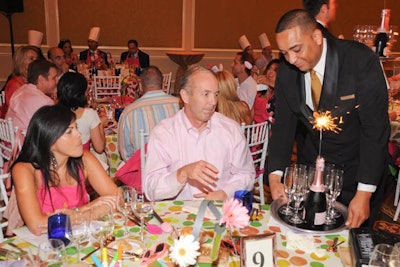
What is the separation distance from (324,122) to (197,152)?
0.76 metres

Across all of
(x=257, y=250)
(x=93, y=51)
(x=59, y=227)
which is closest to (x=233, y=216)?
(x=257, y=250)

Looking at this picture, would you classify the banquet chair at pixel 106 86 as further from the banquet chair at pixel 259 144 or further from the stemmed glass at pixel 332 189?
the stemmed glass at pixel 332 189

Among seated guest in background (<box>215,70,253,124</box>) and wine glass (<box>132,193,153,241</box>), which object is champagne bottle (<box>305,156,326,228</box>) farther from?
seated guest in background (<box>215,70,253,124</box>)

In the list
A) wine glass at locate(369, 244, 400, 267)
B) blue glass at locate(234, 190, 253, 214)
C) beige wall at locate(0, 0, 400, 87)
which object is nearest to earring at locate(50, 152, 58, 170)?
blue glass at locate(234, 190, 253, 214)

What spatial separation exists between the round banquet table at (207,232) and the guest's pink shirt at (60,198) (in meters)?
0.31

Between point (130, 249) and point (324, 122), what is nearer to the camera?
point (130, 249)

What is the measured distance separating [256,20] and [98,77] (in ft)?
17.2

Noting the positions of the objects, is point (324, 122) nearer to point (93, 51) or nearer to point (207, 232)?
point (207, 232)

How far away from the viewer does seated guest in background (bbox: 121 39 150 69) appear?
8562mm

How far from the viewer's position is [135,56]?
8703 mm

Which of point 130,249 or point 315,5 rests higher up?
point 315,5

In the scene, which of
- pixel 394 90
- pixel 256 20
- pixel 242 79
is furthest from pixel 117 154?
pixel 256 20

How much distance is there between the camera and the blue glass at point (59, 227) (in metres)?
1.66

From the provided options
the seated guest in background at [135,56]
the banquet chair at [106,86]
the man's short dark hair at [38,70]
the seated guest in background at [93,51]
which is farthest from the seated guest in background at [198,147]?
the seated guest in background at [135,56]
